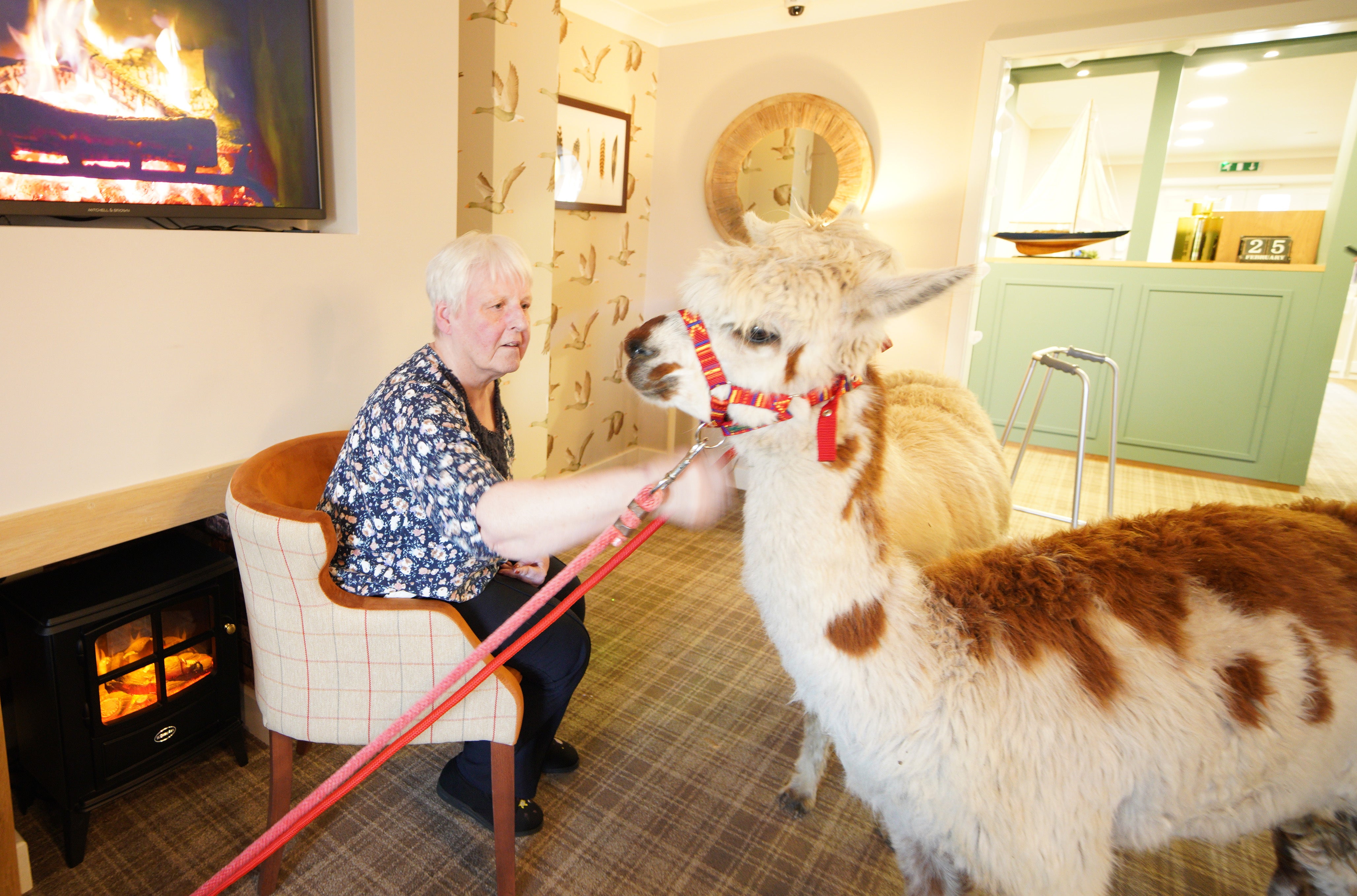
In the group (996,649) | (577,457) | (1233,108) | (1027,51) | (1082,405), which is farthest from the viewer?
(1233,108)

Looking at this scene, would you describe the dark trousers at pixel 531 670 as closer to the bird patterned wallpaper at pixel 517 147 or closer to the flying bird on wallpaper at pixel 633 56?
the bird patterned wallpaper at pixel 517 147

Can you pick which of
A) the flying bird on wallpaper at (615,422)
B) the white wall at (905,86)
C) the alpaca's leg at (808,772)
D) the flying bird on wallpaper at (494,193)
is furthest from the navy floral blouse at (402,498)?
the flying bird on wallpaper at (615,422)

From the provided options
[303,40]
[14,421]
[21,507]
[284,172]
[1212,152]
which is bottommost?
[21,507]

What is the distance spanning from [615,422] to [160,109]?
2793mm

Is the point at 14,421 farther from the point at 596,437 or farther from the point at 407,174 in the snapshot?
the point at 596,437

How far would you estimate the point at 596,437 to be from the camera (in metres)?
3.96

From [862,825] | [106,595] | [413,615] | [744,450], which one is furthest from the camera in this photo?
[862,825]

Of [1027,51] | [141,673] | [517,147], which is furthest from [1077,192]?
[141,673]

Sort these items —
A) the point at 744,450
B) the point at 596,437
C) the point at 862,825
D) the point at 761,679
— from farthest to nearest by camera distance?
the point at 596,437
the point at 761,679
the point at 862,825
the point at 744,450

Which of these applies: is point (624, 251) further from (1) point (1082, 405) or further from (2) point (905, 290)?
(2) point (905, 290)

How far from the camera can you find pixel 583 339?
368cm

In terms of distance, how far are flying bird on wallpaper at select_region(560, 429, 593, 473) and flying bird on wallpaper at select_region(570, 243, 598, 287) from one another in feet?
2.70

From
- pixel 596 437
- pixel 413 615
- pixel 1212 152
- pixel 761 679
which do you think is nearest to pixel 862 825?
pixel 761 679

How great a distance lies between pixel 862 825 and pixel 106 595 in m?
1.73
